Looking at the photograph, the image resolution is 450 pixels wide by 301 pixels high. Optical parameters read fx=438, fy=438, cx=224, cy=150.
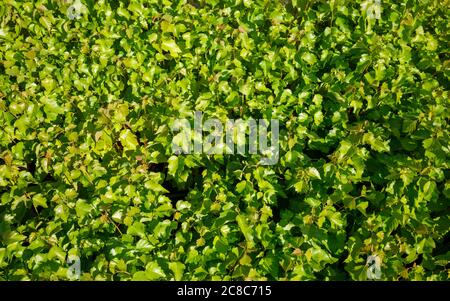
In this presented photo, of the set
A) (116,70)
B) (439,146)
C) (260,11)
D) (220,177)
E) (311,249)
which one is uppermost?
(260,11)

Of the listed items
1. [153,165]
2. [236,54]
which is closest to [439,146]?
[236,54]

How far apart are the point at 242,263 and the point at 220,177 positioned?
0.45 m

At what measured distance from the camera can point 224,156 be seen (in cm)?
223

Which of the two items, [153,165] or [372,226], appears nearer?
[372,226]

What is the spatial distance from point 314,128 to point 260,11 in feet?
2.67

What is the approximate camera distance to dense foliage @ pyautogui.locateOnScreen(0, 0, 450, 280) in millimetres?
1867

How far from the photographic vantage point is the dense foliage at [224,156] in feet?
6.12

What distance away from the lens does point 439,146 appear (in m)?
2.02

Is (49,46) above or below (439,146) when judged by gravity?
above

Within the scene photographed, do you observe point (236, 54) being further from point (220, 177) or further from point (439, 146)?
point (439, 146)

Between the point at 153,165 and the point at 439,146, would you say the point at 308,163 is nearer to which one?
the point at 439,146
